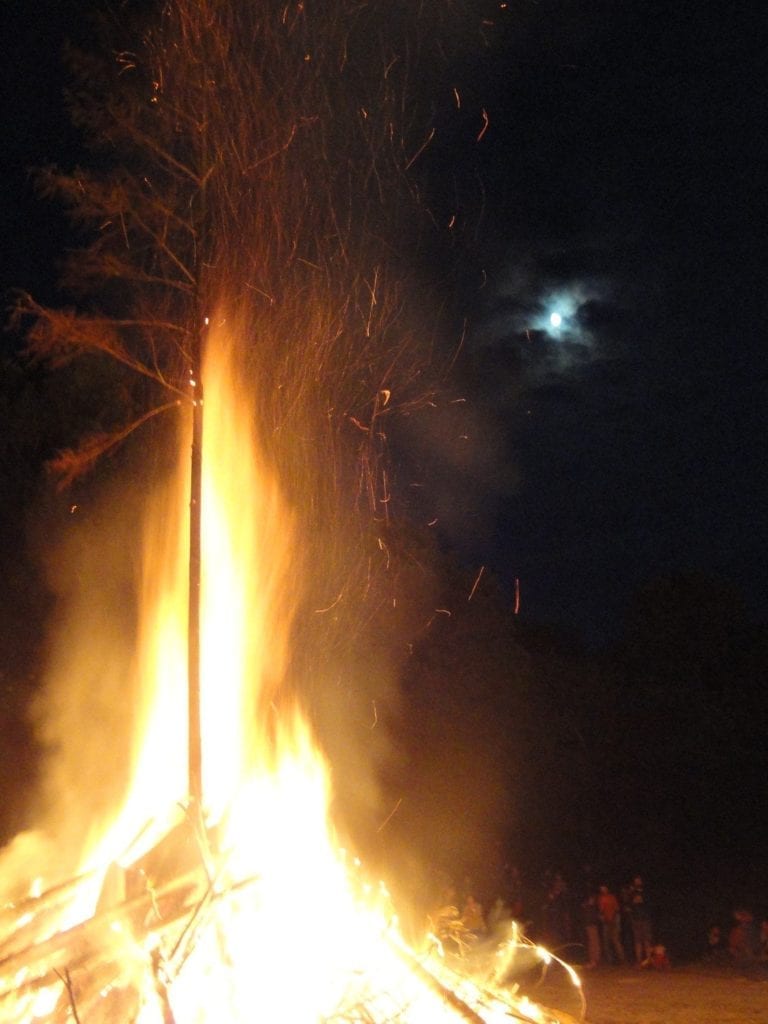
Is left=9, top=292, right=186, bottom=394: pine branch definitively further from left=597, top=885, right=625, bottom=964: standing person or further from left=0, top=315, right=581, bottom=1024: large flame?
left=597, top=885, right=625, bottom=964: standing person

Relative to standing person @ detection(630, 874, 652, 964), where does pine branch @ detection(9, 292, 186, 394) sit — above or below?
above

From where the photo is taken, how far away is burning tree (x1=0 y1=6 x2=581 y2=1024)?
4922mm

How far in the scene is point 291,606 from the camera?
20.1 ft

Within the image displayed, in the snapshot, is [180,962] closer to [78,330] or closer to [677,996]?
[78,330]

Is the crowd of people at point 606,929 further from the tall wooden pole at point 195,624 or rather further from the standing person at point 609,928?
the tall wooden pole at point 195,624

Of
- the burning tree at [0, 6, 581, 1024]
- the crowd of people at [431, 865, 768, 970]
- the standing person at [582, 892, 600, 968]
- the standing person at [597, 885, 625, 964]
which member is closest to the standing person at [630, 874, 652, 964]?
the crowd of people at [431, 865, 768, 970]

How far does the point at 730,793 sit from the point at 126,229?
14.0 meters

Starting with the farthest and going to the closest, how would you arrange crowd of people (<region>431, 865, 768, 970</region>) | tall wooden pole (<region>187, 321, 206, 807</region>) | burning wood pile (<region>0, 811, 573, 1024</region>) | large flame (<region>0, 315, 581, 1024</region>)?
crowd of people (<region>431, 865, 768, 970</region>) < tall wooden pole (<region>187, 321, 206, 807</region>) < large flame (<region>0, 315, 581, 1024</region>) < burning wood pile (<region>0, 811, 573, 1024</region>)

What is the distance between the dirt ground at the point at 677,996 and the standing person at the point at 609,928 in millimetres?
459

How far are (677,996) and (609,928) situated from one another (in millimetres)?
2585

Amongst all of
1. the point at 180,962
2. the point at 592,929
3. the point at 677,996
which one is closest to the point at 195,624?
the point at 180,962

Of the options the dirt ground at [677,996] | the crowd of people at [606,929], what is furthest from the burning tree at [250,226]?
the crowd of people at [606,929]

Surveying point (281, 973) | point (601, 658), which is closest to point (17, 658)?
point (281, 973)

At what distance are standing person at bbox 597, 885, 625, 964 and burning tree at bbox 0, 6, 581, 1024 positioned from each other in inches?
219
